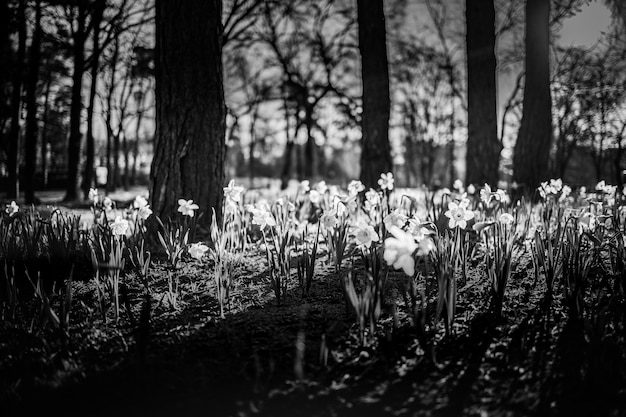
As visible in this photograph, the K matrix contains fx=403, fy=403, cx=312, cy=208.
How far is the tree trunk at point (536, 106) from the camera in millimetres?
6832

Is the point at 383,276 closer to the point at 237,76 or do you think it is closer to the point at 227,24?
the point at 227,24

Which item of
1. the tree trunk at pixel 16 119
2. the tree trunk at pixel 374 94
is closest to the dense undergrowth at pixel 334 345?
the tree trunk at pixel 374 94

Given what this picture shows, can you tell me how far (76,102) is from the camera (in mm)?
10672

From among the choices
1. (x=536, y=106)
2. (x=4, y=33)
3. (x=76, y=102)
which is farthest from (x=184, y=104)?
(x=4, y=33)

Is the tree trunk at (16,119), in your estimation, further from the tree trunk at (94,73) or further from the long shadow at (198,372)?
the long shadow at (198,372)

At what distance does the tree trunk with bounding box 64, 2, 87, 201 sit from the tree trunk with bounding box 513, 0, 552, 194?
10517 millimetres

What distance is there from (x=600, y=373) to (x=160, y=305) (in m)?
1.92

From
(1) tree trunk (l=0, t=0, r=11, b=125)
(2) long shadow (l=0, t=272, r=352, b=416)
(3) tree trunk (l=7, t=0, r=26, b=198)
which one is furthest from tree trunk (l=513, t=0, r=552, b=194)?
(1) tree trunk (l=0, t=0, r=11, b=125)

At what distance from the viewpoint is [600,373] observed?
129 cm

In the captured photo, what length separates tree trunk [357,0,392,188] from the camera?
620 cm

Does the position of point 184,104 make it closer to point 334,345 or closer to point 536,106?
point 334,345

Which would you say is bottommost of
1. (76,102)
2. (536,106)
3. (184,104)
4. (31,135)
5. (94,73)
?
(184,104)

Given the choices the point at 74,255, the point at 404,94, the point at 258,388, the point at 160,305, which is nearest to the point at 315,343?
the point at 258,388

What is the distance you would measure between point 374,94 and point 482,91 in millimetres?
1738
